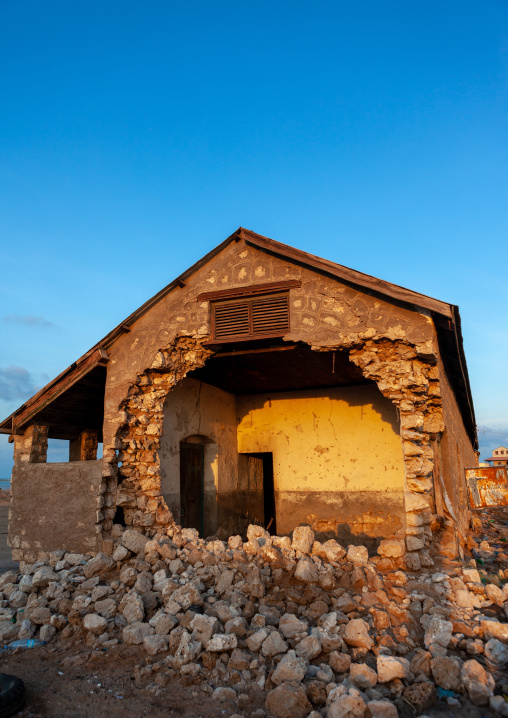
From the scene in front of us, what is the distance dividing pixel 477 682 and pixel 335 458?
6.79m

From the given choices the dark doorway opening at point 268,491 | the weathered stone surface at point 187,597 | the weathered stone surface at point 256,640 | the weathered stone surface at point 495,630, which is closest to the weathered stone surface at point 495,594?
the weathered stone surface at point 495,630

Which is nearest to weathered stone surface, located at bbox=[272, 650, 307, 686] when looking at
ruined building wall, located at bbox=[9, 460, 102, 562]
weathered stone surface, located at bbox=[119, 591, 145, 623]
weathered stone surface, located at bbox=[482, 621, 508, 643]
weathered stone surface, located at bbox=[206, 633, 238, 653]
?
weathered stone surface, located at bbox=[206, 633, 238, 653]

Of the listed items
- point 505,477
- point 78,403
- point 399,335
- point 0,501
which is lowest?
point 0,501

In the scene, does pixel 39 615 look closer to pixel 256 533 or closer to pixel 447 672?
pixel 256 533

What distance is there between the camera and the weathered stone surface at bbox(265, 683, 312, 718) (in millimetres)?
4137

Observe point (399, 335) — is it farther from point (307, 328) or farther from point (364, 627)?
point (364, 627)

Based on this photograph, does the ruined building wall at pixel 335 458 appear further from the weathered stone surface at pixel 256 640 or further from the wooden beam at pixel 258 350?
the weathered stone surface at pixel 256 640

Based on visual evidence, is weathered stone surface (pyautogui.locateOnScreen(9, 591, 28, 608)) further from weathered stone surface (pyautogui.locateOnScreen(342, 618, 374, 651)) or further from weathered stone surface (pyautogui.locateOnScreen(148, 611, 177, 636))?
weathered stone surface (pyautogui.locateOnScreen(342, 618, 374, 651))

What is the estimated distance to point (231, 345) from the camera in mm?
8734

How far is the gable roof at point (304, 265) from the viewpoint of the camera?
23.5 ft

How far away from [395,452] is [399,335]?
4.04 meters

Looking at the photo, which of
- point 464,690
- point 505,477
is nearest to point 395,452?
point 505,477

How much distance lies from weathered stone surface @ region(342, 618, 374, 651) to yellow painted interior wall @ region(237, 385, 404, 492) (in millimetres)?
5387

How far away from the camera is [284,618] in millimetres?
5531
